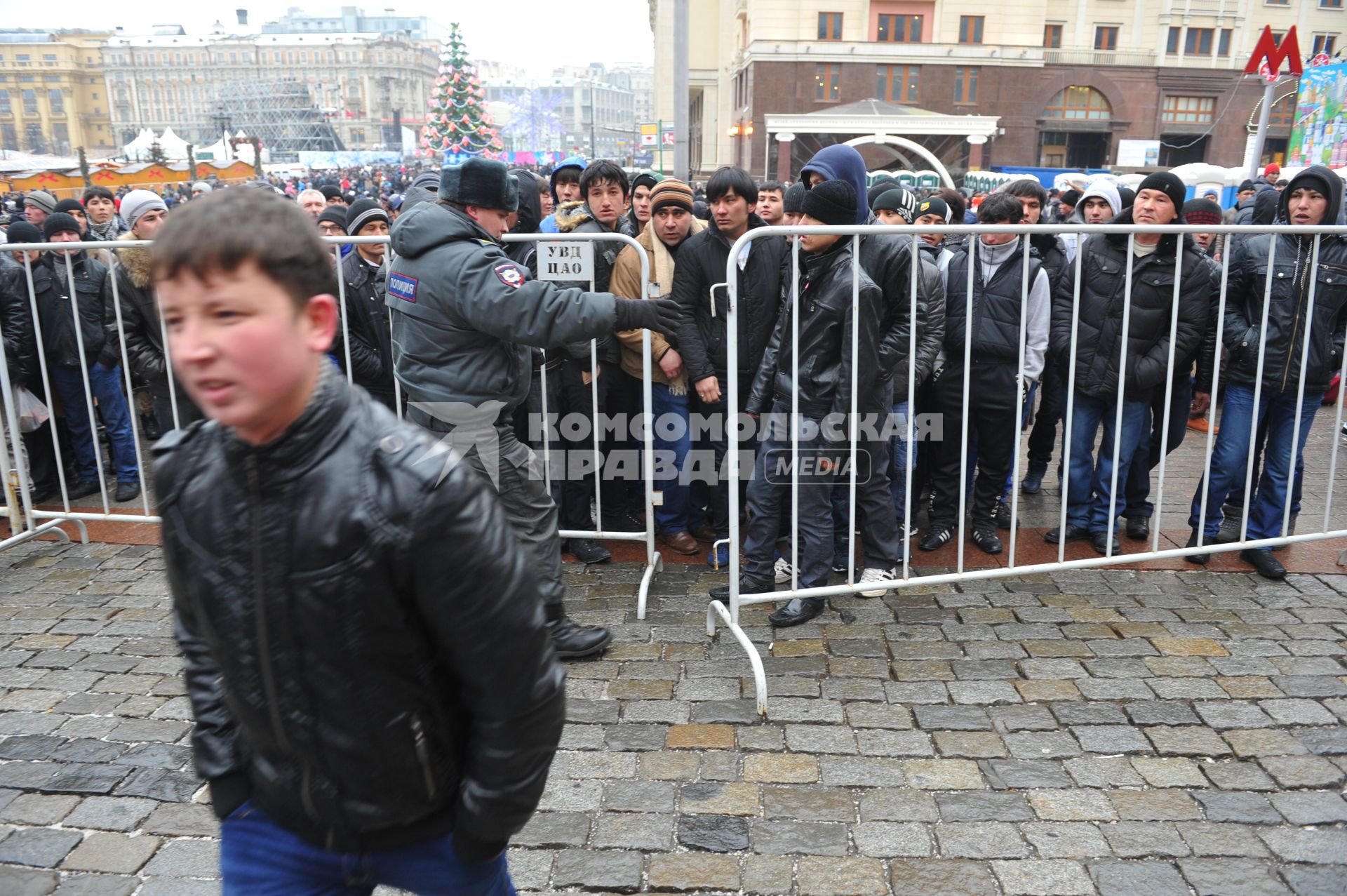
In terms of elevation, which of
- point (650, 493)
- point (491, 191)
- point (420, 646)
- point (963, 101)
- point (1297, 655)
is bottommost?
point (1297, 655)

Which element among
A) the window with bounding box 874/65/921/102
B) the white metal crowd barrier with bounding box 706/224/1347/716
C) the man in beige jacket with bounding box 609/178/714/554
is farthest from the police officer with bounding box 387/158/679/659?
the window with bounding box 874/65/921/102

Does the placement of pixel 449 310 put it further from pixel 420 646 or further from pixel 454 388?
pixel 420 646

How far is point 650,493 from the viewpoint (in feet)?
16.5

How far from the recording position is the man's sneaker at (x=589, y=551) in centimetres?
555

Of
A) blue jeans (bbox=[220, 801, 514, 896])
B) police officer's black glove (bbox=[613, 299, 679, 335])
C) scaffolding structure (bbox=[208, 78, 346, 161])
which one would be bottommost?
blue jeans (bbox=[220, 801, 514, 896])

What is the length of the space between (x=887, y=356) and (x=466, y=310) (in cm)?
210

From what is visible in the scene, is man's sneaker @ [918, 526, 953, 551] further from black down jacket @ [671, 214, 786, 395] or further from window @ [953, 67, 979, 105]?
window @ [953, 67, 979, 105]

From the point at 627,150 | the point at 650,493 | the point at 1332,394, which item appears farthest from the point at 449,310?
the point at 627,150

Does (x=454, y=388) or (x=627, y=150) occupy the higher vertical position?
(x=627, y=150)

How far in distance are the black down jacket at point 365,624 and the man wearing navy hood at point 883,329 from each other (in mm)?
3013

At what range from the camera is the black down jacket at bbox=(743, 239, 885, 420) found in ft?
14.3

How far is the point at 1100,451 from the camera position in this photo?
18.1 feet

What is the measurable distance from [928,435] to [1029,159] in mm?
53330

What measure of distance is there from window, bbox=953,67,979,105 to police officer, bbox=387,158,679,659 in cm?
5517
